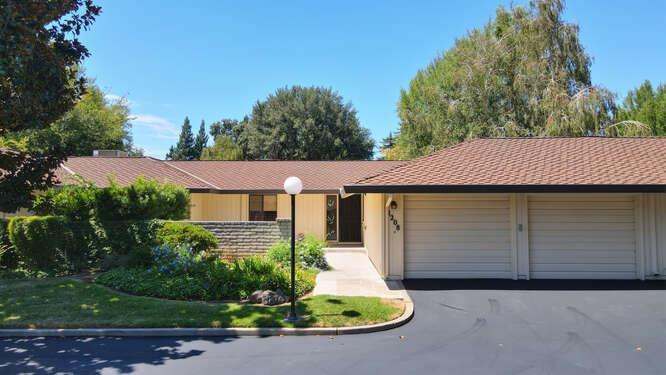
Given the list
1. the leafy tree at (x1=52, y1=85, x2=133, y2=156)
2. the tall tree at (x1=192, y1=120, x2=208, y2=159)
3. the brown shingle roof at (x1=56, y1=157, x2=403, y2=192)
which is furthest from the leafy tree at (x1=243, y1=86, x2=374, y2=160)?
the tall tree at (x1=192, y1=120, x2=208, y2=159)

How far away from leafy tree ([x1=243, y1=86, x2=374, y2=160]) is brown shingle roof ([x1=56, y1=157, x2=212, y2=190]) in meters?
15.7

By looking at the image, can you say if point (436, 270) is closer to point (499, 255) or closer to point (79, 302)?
point (499, 255)

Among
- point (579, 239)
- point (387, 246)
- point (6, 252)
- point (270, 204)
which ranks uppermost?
point (270, 204)

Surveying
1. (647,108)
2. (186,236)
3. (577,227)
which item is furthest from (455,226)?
(647,108)

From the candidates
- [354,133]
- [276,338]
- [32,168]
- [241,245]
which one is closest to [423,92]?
[354,133]

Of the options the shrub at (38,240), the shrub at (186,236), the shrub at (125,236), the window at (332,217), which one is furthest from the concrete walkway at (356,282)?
the shrub at (38,240)

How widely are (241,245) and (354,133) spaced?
937 inches

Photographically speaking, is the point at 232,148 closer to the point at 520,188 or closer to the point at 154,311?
the point at 520,188

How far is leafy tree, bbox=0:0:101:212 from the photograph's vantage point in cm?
796

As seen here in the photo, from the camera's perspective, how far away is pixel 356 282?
10.4 metres

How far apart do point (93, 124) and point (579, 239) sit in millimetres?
32427

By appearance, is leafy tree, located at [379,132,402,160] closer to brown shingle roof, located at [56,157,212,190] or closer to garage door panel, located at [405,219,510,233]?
brown shingle roof, located at [56,157,212,190]

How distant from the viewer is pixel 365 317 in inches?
285

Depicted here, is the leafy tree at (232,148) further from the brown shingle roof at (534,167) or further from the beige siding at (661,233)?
the beige siding at (661,233)
